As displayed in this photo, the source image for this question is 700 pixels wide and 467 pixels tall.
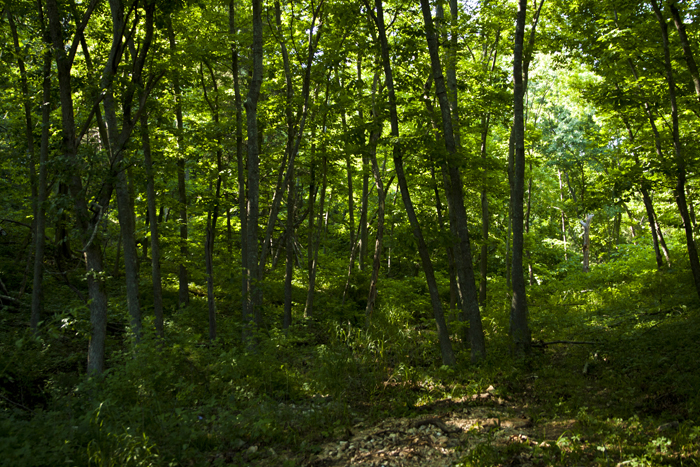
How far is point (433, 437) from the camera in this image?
4.95 meters

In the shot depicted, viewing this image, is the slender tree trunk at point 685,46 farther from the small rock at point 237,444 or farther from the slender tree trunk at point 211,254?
the slender tree trunk at point 211,254

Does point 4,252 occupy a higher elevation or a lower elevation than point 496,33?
lower

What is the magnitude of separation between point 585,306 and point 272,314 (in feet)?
29.5

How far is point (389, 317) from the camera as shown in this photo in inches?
441

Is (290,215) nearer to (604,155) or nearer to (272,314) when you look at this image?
(272,314)

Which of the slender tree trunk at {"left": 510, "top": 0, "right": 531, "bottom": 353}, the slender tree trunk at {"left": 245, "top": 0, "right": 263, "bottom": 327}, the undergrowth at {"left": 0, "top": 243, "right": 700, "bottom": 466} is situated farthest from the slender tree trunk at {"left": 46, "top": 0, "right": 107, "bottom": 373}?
the slender tree trunk at {"left": 510, "top": 0, "right": 531, "bottom": 353}

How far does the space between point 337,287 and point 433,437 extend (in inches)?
378

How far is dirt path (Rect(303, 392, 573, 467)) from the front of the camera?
4.47 m

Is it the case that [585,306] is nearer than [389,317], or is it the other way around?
[389,317]

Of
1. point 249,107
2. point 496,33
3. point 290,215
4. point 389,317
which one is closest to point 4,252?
point 290,215

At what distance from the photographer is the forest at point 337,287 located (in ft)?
15.6

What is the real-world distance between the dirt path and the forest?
1.4 inches

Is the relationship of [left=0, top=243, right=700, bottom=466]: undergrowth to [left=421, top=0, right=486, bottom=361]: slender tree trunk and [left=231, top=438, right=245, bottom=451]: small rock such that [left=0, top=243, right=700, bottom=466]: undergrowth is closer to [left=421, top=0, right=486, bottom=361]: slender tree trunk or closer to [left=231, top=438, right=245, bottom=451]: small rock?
[left=231, top=438, right=245, bottom=451]: small rock

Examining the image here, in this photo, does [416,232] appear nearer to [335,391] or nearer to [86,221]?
[335,391]
